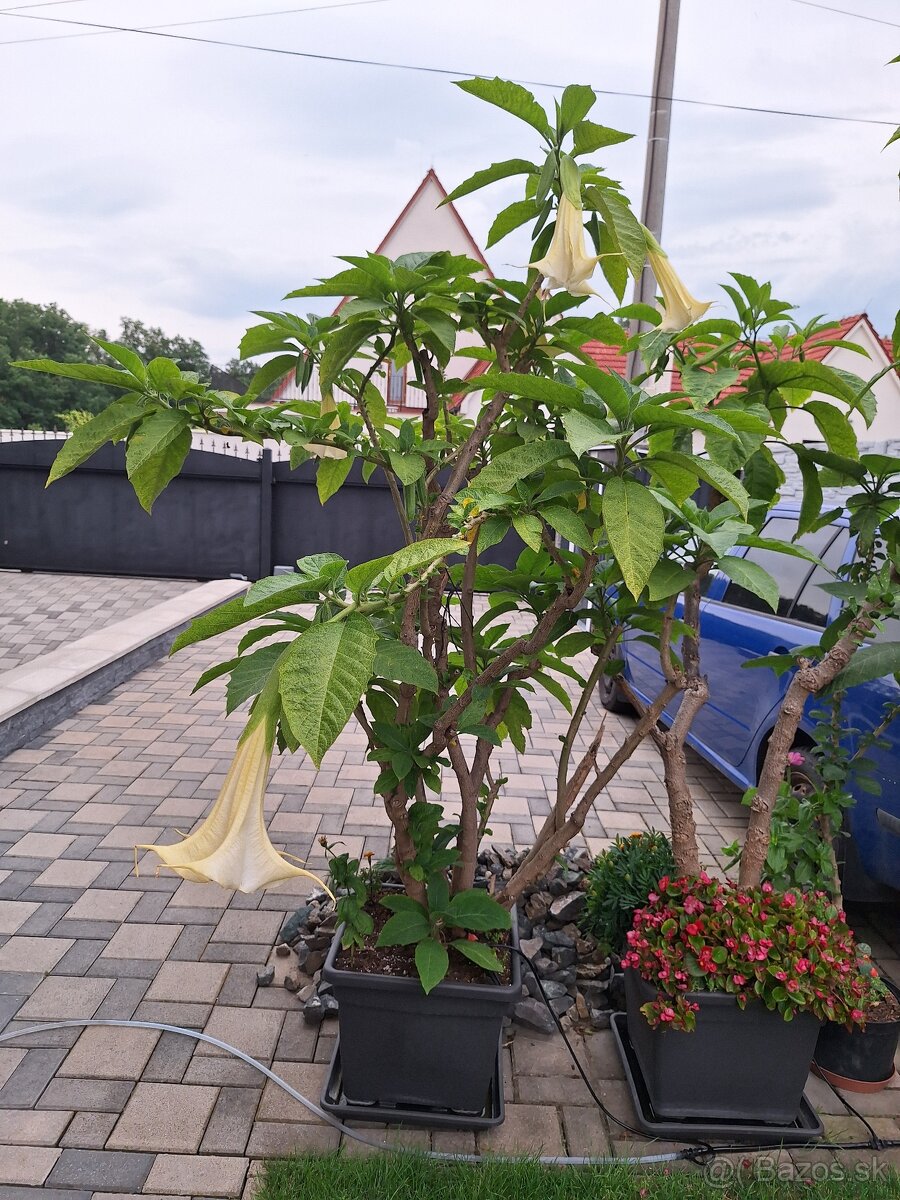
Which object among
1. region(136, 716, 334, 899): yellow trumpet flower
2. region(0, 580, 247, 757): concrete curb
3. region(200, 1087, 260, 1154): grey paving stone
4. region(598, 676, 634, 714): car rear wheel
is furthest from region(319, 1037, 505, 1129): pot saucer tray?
region(598, 676, 634, 714): car rear wheel

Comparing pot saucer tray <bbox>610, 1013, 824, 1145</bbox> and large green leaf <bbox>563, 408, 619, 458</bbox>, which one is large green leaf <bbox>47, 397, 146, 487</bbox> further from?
pot saucer tray <bbox>610, 1013, 824, 1145</bbox>

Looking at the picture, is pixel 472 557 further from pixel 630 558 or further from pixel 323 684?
pixel 323 684

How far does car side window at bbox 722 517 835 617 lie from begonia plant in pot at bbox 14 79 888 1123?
154 cm

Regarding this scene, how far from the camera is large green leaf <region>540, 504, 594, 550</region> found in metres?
1.30

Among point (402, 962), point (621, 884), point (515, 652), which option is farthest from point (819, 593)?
point (402, 962)

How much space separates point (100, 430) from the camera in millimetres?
1352

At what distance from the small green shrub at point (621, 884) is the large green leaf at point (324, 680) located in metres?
1.74

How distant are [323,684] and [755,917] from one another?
56.9 inches

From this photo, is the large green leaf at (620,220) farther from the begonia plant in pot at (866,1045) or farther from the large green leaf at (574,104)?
the begonia plant in pot at (866,1045)

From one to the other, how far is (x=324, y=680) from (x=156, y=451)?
65 cm

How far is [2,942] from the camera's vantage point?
2.49 meters

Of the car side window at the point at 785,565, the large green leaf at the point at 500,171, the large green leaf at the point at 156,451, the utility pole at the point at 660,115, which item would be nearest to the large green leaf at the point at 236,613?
the large green leaf at the point at 156,451

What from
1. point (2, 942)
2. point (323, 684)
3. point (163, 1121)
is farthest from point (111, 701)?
point (323, 684)

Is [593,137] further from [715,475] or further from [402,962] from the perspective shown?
[402,962]
